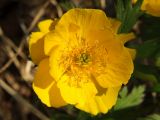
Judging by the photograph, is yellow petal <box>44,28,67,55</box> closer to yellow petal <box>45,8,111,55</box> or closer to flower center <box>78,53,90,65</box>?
yellow petal <box>45,8,111,55</box>

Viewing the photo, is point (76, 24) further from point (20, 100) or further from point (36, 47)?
point (20, 100)

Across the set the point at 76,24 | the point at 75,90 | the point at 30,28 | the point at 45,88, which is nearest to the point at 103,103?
the point at 75,90

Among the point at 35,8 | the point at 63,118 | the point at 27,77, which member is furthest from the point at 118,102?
the point at 35,8

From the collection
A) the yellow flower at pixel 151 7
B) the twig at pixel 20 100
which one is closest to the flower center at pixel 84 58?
the yellow flower at pixel 151 7

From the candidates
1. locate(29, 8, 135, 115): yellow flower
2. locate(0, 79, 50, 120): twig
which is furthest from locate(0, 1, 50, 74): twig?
locate(29, 8, 135, 115): yellow flower

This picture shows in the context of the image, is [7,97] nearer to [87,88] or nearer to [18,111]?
[18,111]

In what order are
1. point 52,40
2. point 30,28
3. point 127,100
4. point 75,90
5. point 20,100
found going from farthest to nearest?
point 30,28 < point 20,100 < point 127,100 < point 75,90 < point 52,40
